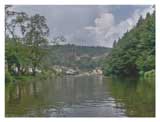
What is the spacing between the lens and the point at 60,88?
28.0ft

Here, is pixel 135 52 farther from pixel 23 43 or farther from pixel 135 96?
pixel 23 43

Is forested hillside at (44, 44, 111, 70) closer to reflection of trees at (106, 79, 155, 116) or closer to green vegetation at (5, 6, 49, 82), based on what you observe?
green vegetation at (5, 6, 49, 82)

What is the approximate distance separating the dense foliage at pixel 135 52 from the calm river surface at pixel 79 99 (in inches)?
5.7

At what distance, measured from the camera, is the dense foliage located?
330 inches

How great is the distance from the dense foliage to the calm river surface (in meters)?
0.14

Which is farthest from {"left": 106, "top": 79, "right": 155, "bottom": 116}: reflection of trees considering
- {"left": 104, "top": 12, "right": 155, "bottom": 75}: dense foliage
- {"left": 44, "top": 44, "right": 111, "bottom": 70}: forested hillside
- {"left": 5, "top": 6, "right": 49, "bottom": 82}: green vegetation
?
{"left": 5, "top": 6, "right": 49, "bottom": 82}: green vegetation

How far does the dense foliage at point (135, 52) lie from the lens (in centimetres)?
838

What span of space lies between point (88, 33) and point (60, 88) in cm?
66

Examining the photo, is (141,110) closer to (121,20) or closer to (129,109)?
(129,109)

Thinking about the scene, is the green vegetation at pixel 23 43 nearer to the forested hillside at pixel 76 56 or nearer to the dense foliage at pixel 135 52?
the forested hillside at pixel 76 56

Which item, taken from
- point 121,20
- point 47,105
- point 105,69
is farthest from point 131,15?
point 47,105

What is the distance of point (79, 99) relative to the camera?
842 centimetres
